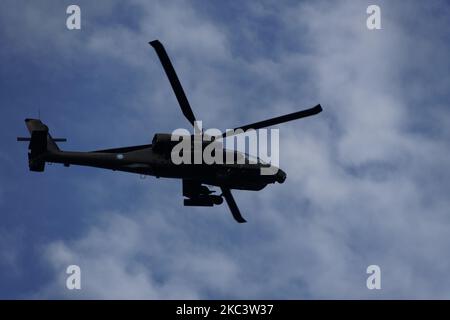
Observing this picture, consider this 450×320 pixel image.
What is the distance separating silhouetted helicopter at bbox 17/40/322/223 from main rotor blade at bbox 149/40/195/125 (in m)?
0.05

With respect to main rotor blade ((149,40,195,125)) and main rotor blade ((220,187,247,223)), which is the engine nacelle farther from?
main rotor blade ((220,187,247,223))

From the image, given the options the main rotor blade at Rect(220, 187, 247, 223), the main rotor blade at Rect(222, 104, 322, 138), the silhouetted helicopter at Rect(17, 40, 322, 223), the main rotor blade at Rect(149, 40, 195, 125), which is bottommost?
the main rotor blade at Rect(220, 187, 247, 223)

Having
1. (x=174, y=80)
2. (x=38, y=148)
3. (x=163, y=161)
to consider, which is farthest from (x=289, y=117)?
(x=38, y=148)

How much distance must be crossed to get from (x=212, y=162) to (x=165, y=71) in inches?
253

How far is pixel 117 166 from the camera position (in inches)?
1667

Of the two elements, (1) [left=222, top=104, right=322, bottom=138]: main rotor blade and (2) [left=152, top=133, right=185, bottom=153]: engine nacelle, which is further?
(2) [left=152, top=133, right=185, bottom=153]: engine nacelle

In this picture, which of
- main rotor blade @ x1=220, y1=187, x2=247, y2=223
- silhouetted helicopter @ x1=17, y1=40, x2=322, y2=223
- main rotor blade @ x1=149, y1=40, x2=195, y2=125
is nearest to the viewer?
main rotor blade @ x1=149, y1=40, x2=195, y2=125

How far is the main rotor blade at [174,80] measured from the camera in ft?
126

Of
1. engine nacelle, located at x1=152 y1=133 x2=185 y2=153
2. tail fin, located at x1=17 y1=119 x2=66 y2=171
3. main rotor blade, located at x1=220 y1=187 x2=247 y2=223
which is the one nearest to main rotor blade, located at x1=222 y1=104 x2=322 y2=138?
engine nacelle, located at x1=152 y1=133 x2=185 y2=153

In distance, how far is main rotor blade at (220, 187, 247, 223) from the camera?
44675 mm

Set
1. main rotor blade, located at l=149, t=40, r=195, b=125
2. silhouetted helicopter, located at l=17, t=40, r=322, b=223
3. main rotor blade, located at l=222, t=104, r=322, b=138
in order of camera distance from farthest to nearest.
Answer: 1. silhouetted helicopter, located at l=17, t=40, r=322, b=223
2. main rotor blade, located at l=222, t=104, r=322, b=138
3. main rotor blade, located at l=149, t=40, r=195, b=125

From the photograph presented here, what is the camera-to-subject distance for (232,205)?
45.9 meters
